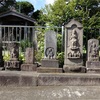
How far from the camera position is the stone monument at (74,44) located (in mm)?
6984

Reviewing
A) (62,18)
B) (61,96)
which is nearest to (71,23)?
(61,96)

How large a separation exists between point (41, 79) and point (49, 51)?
1.49m

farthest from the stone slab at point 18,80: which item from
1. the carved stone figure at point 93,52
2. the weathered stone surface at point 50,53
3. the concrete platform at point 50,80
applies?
the carved stone figure at point 93,52

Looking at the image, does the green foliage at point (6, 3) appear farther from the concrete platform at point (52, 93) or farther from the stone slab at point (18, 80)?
the concrete platform at point (52, 93)

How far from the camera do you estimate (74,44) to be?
6.97m

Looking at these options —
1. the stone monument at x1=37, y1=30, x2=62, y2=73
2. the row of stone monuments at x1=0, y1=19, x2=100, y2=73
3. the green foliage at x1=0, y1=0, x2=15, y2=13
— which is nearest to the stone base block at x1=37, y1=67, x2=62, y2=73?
the row of stone monuments at x1=0, y1=19, x2=100, y2=73

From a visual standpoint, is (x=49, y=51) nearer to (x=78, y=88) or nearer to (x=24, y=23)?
(x=78, y=88)

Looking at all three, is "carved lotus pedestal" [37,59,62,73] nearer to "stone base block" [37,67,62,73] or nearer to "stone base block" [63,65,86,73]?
"stone base block" [37,67,62,73]

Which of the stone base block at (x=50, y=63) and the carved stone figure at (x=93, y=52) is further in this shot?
the carved stone figure at (x=93, y=52)

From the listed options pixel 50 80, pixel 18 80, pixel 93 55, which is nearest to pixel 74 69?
pixel 93 55

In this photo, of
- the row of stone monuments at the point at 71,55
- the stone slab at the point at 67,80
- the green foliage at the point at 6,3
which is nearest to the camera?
the stone slab at the point at 67,80

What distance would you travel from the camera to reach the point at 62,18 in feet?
51.6

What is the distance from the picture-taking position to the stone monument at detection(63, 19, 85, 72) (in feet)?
22.9

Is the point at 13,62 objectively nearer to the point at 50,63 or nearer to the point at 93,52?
the point at 50,63
